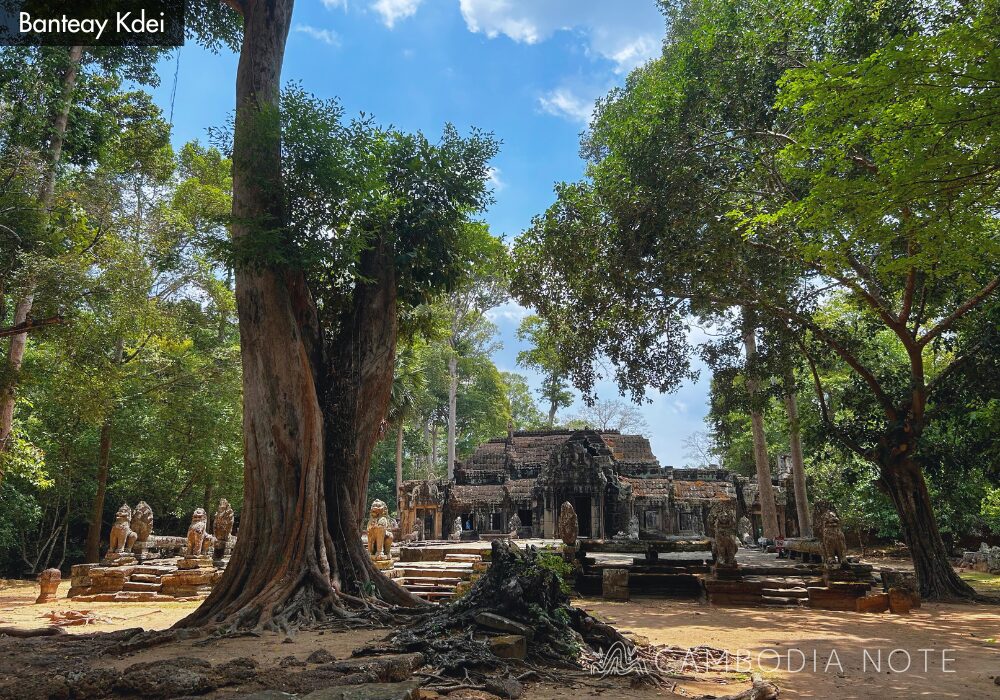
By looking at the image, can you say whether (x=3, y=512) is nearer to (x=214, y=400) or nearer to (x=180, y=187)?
(x=214, y=400)

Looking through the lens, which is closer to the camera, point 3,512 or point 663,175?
point 663,175

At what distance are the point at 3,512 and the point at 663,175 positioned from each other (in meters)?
19.8

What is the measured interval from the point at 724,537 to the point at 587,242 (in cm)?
622

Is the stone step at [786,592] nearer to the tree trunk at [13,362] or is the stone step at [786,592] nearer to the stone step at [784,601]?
the stone step at [784,601]

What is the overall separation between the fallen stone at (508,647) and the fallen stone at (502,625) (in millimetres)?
185

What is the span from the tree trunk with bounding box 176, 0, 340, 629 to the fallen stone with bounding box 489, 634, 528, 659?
299cm

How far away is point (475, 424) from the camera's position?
40.3 m

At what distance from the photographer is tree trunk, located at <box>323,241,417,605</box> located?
8617mm

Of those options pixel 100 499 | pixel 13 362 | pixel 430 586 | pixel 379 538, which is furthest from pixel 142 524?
pixel 430 586

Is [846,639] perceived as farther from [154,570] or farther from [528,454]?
[528,454]

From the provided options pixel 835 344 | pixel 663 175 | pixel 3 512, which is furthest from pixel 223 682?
pixel 3 512

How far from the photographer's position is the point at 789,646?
7195mm

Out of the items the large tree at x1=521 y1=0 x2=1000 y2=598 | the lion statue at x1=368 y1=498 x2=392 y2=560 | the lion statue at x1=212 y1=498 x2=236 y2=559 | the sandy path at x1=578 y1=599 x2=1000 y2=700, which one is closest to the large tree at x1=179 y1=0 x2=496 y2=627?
the large tree at x1=521 y1=0 x2=1000 y2=598

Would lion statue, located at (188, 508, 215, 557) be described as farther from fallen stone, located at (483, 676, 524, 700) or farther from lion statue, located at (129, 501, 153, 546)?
fallen stone, located at (483, 676, 524, 700)
